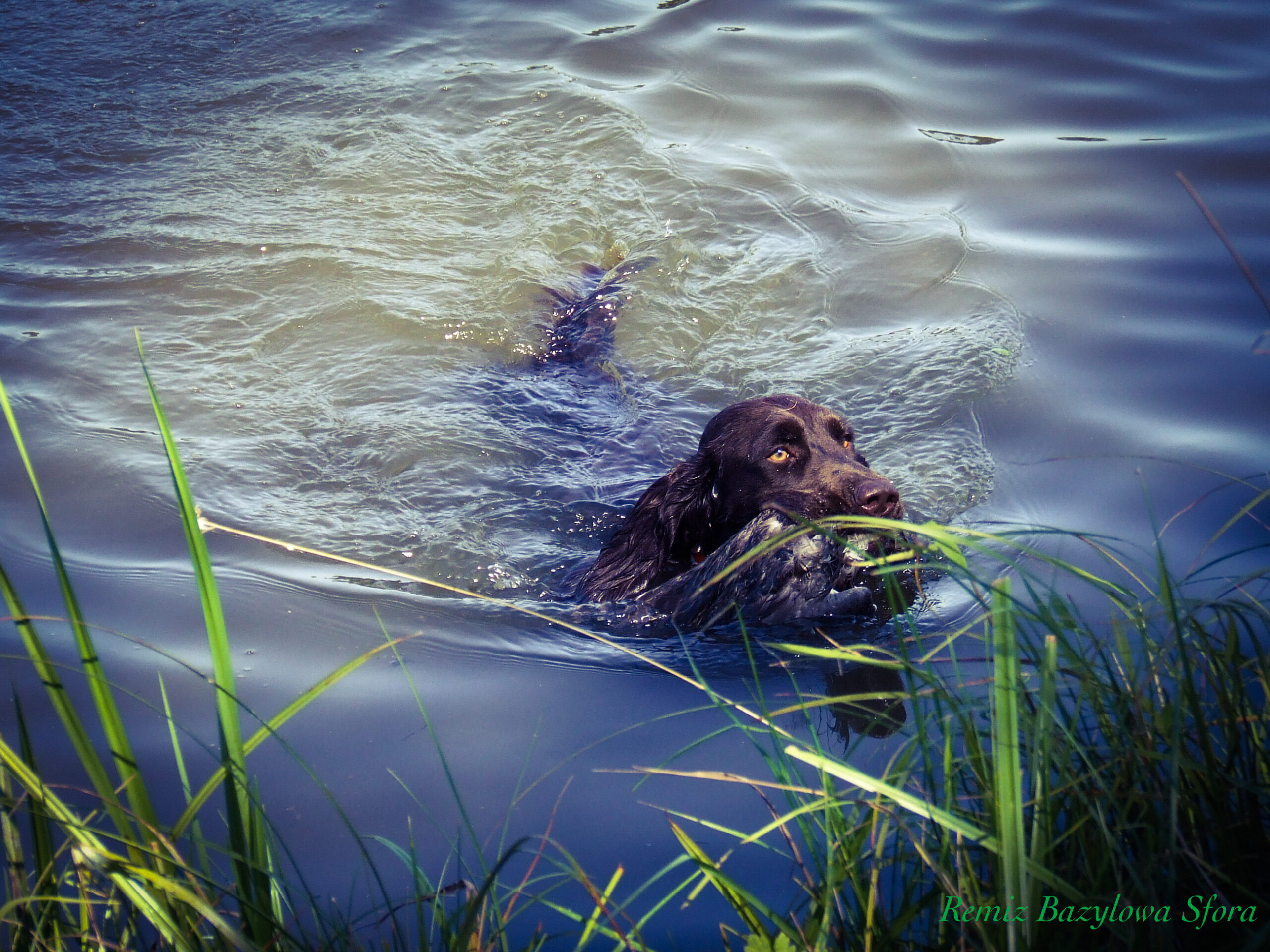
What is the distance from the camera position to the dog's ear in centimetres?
409

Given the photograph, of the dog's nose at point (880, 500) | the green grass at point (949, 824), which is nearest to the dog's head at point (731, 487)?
the dog's nose at point (880, 500)

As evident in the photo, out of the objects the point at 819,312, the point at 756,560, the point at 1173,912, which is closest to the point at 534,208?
the point at 819,312

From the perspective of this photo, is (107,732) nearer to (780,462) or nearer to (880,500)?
(880,500)

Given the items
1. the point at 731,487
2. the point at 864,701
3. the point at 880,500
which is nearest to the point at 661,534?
the point at 731,487

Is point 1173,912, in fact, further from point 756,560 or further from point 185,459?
point 185,459

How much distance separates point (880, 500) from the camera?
344 cm

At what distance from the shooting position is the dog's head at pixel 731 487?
154 inches

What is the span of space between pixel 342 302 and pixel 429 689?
3823mm

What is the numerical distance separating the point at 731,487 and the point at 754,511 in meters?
0.19

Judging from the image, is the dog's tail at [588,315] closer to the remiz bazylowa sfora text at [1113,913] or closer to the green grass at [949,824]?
the green grass at [949,824]

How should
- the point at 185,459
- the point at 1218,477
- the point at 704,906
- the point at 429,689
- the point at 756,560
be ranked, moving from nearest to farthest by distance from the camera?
1. the point at 704,906
2. the point at 429,689
3. the point at 756,560
4. the point at 1218,477
5. the point at 185,459

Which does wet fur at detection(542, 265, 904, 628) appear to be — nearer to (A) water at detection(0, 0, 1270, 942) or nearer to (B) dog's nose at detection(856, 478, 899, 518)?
(B) dog's nose at detection(856, 478, 899, 518)

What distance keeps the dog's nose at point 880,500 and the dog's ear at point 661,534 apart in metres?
0.86

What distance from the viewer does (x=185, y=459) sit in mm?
4730
